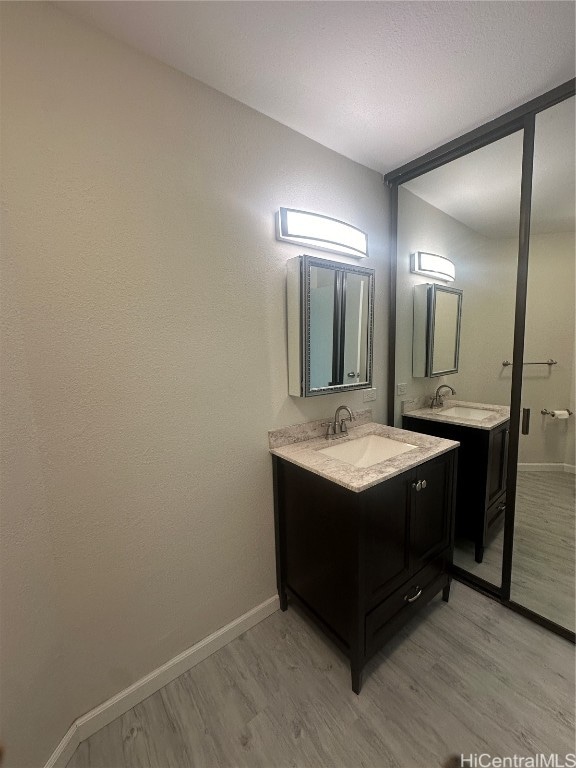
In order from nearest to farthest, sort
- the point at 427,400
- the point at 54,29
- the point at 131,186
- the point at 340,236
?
the point at 54,29 → the point at 131,186 → the point at 340,236 → the point at 427,400

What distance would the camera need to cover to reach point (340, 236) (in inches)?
64.3

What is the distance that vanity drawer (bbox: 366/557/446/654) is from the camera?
1237 millimetres

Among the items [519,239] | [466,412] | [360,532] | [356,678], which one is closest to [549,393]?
[466,412]

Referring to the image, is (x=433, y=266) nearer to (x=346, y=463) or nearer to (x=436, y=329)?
(x=436, y=329)

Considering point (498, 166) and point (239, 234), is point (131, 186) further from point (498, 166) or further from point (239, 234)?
point (498, 166)

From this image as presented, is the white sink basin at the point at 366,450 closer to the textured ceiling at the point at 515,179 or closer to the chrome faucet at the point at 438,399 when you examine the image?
the chrome faucet at the point at 438,399

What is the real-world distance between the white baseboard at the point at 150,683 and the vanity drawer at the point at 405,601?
605 mm

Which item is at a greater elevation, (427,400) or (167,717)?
(427,400)

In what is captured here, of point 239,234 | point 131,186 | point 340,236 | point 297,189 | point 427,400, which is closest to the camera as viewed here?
point 131,186

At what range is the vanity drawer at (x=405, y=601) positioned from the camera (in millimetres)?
1237

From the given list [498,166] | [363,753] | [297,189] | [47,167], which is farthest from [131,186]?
[363,753]

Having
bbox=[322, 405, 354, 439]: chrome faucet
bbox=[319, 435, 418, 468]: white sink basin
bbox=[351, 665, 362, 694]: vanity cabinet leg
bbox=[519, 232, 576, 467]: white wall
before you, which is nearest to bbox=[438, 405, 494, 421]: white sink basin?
bbox=[519, 232, 576, 467]: white wall

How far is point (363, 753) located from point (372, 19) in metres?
2.58

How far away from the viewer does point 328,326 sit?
5.23ft
